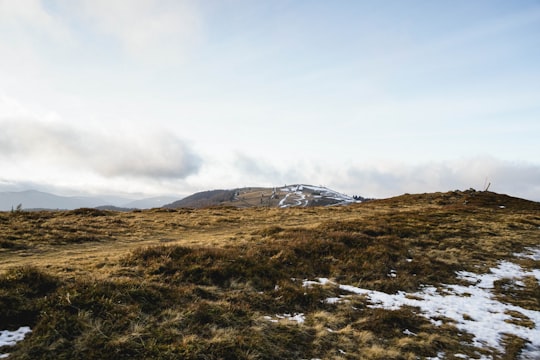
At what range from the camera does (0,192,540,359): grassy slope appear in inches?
268

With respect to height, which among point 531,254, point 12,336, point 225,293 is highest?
point 531,254

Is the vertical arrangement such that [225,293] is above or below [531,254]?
below

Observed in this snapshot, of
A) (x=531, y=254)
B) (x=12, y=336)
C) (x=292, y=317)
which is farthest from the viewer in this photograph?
(x=531, y=254)

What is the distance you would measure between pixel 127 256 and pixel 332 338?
28.1 feet

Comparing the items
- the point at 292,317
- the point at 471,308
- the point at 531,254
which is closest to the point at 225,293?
the point at 292,317

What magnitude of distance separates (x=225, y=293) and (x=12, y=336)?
5502 mm

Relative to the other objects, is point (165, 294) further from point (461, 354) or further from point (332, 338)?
point (461, 354)

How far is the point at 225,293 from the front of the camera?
401 inches

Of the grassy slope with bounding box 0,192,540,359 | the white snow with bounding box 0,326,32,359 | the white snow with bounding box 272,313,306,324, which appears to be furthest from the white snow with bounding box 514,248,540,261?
the white snow with bounding box 0,326,32,359

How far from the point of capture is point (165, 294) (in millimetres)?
9133

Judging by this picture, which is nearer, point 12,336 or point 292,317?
point 12,336

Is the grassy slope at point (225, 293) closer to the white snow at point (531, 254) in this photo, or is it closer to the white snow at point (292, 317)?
the white snow at point (292, 317)

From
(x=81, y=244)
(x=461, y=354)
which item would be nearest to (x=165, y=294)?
(x=461, y=354)

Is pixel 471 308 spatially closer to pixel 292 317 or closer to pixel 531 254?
pixel 292 317
